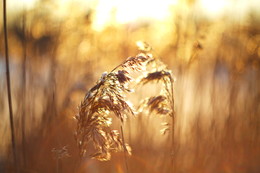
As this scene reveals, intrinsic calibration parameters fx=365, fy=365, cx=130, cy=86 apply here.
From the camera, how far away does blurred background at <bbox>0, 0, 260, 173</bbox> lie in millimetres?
2365

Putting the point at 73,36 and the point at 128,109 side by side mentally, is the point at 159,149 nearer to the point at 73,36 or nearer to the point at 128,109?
the point at 73,36

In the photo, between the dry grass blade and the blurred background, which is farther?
the blurred background

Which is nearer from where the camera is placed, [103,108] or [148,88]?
[103,108]

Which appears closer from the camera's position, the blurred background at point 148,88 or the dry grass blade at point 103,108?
the dry grass blade at point 103,108

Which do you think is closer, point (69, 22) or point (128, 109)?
point (128, 109)

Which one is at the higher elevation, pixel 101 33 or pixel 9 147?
pixel 101 33

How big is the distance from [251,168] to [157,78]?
1543mm

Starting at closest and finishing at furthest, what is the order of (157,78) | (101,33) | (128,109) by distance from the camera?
(128,109) < (157,78) < (101,33)

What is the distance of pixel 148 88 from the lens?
3.05m

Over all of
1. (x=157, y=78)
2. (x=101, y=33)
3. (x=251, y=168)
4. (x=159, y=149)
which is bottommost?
(x=251, y=168)

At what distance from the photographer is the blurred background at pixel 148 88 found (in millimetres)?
2365

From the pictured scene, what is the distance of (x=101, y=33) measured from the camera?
9.67 feet

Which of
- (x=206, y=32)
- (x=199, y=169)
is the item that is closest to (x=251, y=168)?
(x=199, y=169)

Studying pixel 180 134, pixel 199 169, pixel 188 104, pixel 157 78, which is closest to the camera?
pixel 157 78
